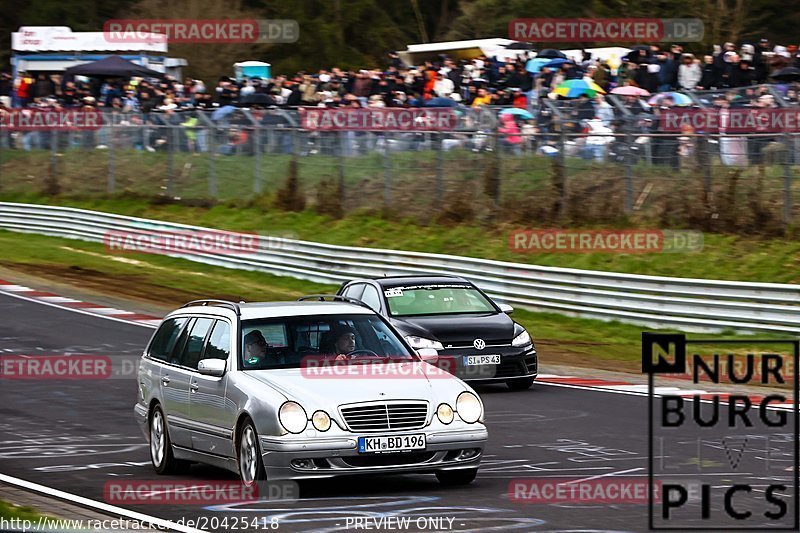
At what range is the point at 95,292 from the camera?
91.7 ft

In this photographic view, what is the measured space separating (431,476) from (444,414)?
108 centimetres

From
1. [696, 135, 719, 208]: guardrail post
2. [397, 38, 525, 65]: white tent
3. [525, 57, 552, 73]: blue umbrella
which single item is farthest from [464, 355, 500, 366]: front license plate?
[397, 38, 525, 65]: white tent

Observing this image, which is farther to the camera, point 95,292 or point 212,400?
point 95,292

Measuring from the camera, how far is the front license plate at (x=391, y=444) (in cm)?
959

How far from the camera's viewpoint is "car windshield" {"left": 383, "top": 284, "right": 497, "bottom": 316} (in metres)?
17.2

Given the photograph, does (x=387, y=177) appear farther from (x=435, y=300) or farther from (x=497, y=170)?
(x=435, y=300)

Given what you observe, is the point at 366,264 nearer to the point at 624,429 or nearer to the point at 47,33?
the point at 624,429

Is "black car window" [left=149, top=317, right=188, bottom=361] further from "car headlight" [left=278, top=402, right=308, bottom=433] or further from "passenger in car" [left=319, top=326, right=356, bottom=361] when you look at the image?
"car headlight" [left=278, top=402, right=308, bottom=433]

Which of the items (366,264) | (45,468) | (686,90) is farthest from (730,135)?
(45,468)

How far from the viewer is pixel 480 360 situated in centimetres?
1636

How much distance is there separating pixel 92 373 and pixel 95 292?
31.4 feet

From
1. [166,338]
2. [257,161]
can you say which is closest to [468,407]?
[166,338]

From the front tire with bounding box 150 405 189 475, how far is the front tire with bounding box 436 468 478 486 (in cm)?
233

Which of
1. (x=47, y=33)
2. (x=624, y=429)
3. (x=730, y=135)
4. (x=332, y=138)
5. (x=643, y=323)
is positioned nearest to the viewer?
(x=624, y=429)
